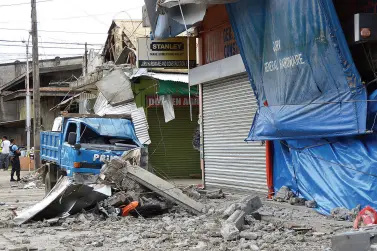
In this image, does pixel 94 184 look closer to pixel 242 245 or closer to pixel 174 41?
pixel 242 245

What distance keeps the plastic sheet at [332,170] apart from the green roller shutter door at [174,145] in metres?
10.8

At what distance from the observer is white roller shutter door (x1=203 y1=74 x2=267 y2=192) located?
1394 centimetres

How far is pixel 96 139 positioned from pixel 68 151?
40.0 inches

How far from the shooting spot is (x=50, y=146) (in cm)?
1789

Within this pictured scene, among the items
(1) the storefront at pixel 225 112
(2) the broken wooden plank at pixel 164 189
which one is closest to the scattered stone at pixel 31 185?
(1) the storefront at pixel 225 112

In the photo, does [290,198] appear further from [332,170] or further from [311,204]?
[332,170]

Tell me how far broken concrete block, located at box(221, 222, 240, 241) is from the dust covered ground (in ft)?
0.25

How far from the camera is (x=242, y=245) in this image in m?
7.98

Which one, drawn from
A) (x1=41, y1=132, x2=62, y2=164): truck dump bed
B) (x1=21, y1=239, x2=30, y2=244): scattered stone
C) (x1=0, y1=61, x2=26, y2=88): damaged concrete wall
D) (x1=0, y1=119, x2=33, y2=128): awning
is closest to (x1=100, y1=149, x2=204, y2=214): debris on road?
(x1=21, y1=239, x2=30, y2=244): scattered stone

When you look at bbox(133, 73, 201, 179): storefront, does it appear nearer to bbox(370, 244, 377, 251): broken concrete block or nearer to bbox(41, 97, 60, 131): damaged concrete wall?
bbox(370, 244, 377, 251): broken concrete block

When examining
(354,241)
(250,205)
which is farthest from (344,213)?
(354,241)

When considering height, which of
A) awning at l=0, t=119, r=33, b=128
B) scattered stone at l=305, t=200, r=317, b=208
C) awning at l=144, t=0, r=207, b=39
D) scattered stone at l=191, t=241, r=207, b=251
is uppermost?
awning at l=144, t=0, r=207, b=39

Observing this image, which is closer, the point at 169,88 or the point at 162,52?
the point at 162,52

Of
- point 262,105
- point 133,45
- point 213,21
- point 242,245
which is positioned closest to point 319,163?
point 262,105
